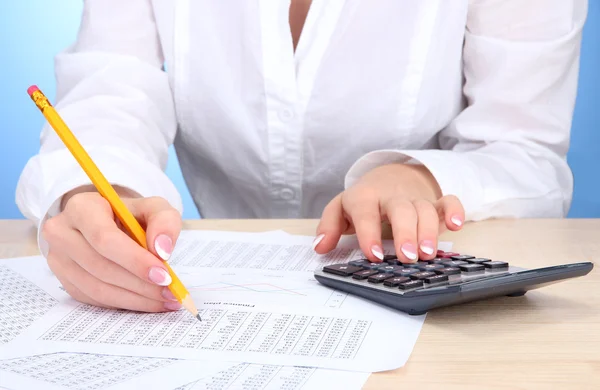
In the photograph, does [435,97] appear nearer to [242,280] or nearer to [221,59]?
[221,59]

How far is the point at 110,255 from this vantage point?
43 centimetres

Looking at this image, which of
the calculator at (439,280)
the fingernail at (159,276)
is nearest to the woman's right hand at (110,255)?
the fingernail at (159,276)

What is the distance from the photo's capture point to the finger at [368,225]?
1.62ft

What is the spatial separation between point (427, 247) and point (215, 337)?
16cm

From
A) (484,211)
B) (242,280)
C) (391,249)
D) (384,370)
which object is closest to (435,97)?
(484,211)

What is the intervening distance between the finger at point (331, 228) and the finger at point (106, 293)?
0.15 m

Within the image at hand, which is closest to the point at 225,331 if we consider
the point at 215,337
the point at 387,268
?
the point at 215,337

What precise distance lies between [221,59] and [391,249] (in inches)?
13.5

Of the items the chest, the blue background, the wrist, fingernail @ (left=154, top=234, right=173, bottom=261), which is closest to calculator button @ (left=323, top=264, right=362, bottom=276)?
fingernail @ (left=154, top=234, right=173, bottom=261)

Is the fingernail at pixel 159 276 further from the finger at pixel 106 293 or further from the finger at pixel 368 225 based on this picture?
the finger at pixel 368 225

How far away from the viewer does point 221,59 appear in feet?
2.68

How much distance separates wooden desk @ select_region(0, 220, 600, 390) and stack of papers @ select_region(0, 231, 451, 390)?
0.01 meters

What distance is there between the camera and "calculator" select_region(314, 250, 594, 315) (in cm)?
41

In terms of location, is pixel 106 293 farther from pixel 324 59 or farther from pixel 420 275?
pixel 324 59
